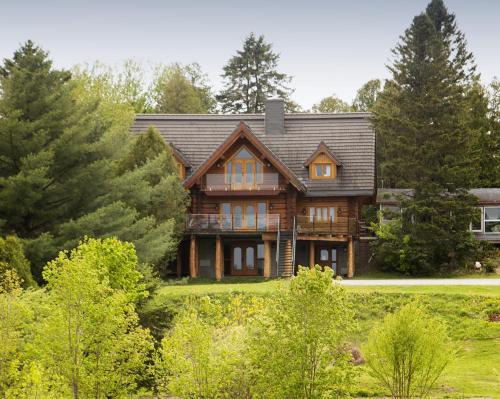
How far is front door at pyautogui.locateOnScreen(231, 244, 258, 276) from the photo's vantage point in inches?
1822

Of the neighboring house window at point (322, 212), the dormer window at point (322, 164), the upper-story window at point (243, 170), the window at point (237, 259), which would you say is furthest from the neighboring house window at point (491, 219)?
the window at point (237, 259)

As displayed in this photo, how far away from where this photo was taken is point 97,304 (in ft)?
59.6

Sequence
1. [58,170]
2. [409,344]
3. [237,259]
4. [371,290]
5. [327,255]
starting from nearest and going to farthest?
1. [409,344]
2. [58,170]
3. [371,290]
4. [237,259]
5. [327,255]

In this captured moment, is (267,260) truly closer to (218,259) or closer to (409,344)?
(218,259)

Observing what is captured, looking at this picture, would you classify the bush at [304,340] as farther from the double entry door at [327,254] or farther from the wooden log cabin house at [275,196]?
the double entry door at [327,254]

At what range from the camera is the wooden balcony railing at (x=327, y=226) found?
44.8 metres

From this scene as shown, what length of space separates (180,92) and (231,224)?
3300 cm

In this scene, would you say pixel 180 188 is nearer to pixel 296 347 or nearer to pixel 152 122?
pixel 152 122

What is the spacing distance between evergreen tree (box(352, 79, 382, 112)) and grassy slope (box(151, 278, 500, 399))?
47.2m

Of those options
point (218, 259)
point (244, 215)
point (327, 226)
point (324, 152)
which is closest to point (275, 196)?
point (244, 215)

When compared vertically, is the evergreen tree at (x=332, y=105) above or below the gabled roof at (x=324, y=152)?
above

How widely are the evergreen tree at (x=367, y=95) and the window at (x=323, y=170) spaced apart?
34.9m

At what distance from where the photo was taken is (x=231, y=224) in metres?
44.3

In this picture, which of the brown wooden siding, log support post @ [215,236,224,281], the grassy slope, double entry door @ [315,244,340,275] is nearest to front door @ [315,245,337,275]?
double entry door @ [315,244,340,275]
